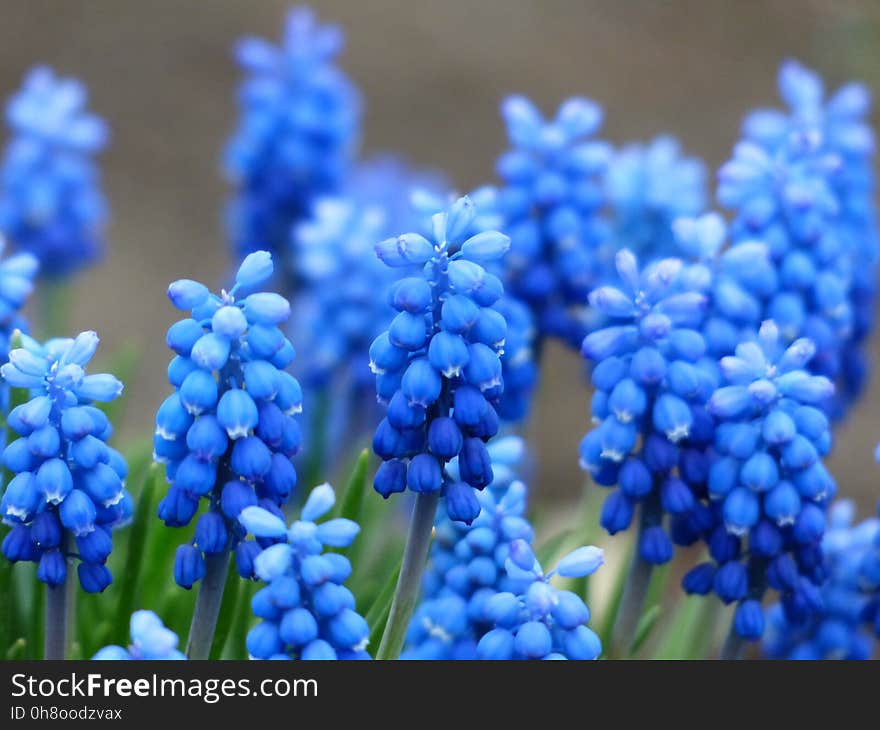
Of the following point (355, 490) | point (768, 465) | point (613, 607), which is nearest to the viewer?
point (768, 465)

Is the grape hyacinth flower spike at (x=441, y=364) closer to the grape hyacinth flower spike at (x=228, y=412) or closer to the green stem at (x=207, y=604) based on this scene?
the grape hyacinth flower spike at (x=228, y=412)

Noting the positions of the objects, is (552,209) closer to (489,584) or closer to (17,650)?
(489,584)

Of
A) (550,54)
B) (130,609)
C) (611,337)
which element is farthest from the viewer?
(550,54)

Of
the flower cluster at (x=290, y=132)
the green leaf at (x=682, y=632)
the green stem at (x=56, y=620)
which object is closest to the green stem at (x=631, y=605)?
the green leaf at (x=682, y=632)

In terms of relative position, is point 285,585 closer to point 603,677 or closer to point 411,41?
point 603,677

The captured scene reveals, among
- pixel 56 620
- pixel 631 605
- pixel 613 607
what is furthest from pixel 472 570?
pixel 613 607

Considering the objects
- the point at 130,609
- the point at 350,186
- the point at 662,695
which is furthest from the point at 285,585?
the point at 350,186

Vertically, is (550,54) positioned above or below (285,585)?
above
